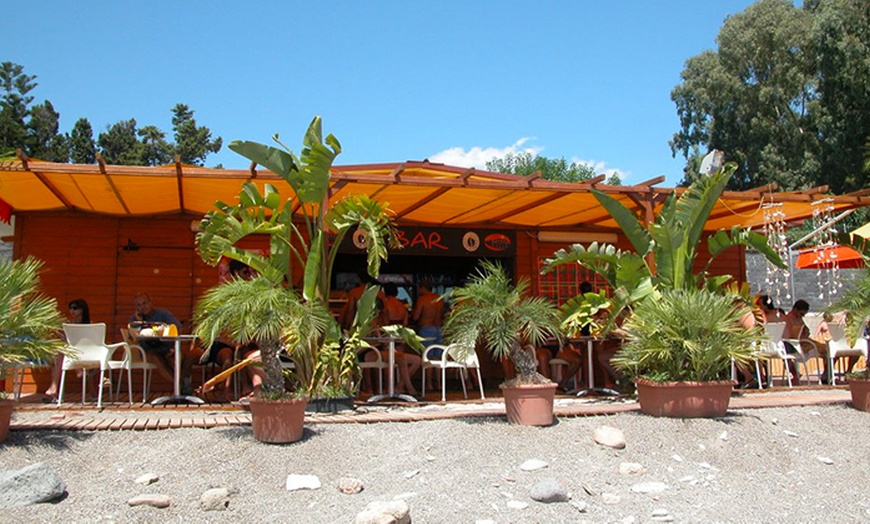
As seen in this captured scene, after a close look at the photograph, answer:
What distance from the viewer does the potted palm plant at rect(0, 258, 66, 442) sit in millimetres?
5645

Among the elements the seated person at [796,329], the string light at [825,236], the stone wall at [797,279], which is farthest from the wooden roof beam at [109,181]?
the stone wall at [797,279]

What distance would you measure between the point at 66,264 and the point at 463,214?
546 centimetres

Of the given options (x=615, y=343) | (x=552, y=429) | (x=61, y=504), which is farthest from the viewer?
(x=615, y=343)

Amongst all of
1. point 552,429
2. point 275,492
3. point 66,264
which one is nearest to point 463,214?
point 552,429

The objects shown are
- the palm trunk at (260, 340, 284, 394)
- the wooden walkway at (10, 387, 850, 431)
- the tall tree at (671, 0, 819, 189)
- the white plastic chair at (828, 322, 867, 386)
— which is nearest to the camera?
the palm trunk at (260, 340, 284, 394)

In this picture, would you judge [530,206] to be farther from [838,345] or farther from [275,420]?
[275,420]

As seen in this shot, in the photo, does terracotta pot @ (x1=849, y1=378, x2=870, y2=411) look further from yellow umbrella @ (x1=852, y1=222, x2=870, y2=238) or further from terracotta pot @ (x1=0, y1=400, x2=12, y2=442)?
terracotta pot @ (x1=0, y1=400, x2=12, y2=442)

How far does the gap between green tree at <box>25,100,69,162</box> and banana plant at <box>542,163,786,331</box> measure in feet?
92.5

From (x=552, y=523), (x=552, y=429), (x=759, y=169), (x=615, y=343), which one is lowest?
(x=552, y=523)

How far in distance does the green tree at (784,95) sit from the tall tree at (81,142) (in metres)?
25.0

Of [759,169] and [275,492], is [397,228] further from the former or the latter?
[759,169]

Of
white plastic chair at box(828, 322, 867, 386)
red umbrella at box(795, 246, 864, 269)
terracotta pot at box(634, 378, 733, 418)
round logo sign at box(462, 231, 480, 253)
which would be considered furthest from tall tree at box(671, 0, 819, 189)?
terracotta pot at box(634, 378, 733, 418)

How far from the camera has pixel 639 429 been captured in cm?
650

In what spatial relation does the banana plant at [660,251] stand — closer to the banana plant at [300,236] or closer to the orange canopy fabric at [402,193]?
the orange canopy fabric at [402,193]
